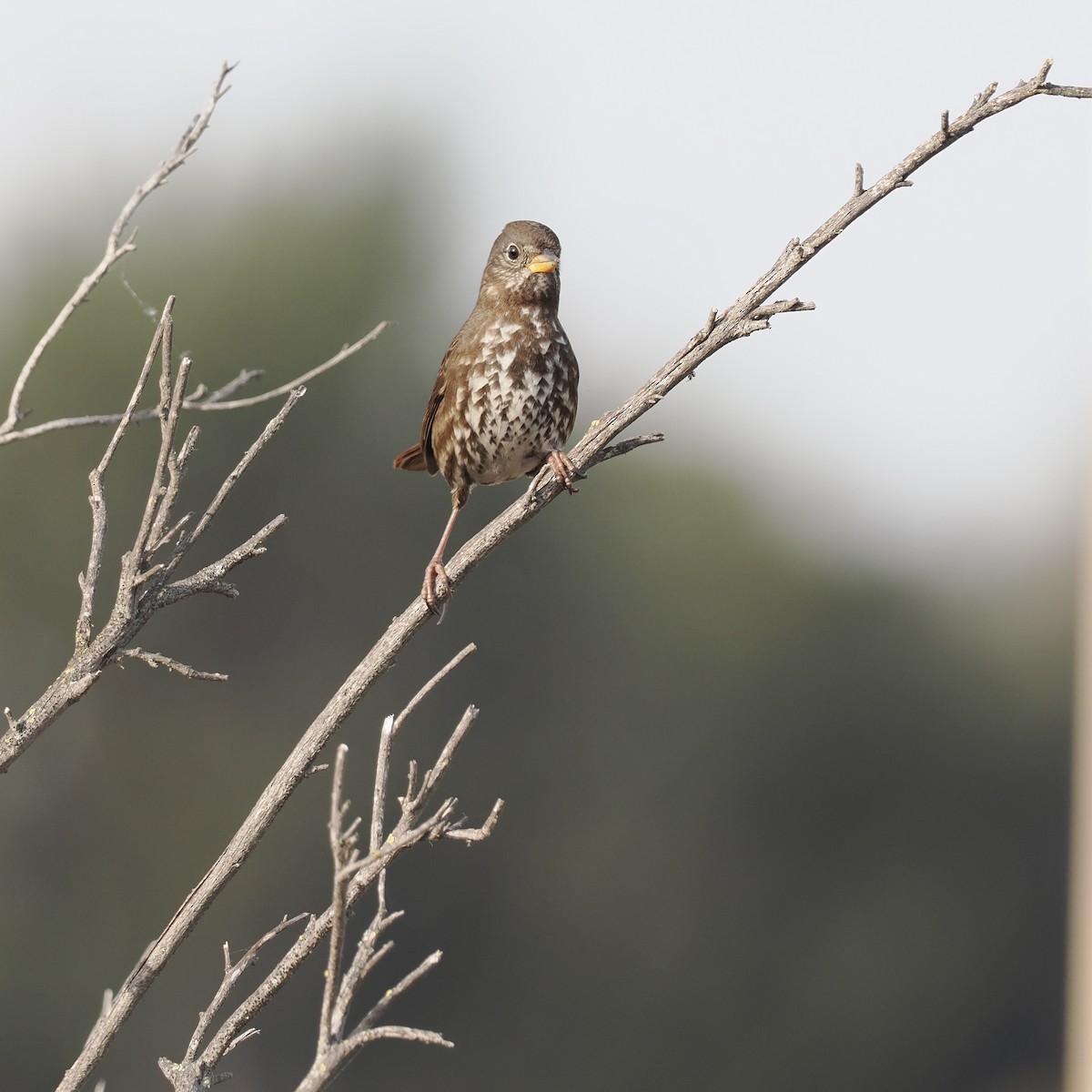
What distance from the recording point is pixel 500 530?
4574 millimetres

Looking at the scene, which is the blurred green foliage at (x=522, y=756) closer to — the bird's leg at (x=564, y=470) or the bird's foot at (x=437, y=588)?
the bird's foot at (x=437, y=588)

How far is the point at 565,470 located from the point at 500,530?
783 mm

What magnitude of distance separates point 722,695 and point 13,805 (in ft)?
56.5

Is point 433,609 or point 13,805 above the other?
point 433,609

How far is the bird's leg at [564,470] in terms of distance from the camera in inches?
196

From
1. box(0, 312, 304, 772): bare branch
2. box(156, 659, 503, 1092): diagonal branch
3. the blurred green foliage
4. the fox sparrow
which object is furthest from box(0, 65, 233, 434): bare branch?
the blurred green foliage

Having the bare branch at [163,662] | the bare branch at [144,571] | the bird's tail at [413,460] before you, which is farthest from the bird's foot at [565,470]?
the bird's tail at [413,460]

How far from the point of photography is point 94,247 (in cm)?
3662

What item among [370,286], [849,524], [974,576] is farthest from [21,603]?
[974,576]

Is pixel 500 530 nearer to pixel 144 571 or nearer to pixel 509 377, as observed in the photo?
pixel 144 571

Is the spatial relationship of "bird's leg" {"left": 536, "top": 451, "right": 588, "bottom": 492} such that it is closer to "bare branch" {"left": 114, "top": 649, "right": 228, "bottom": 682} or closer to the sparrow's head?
"bare branch" {"left": 114, "top": 649, "right": 228, "bottom": 682}

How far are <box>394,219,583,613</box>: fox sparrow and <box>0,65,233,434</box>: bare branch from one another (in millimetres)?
2269

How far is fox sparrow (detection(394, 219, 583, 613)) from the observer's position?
6.78 meters

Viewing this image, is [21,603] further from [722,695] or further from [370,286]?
[722,695]
